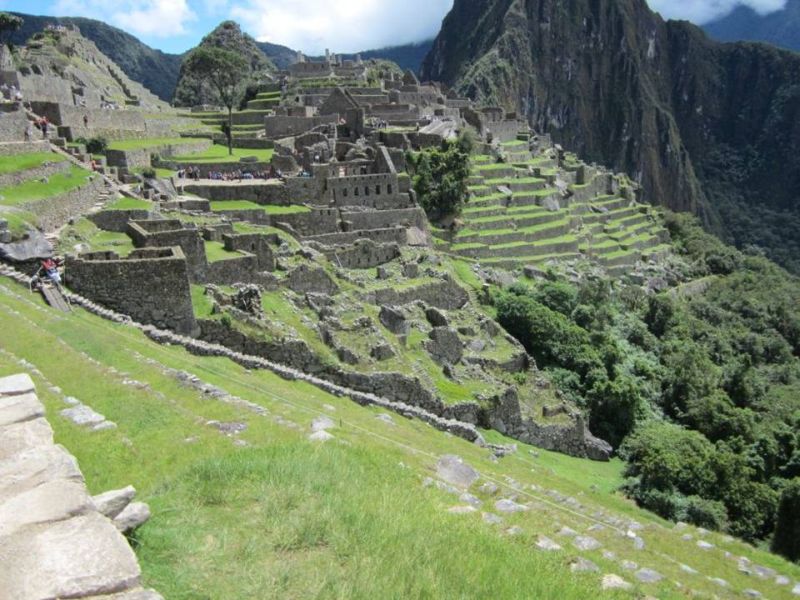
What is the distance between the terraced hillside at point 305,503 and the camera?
626 cm

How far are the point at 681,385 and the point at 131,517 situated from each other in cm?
3713

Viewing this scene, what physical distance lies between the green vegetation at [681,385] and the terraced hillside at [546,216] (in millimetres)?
5526

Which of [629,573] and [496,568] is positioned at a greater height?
[496,568]

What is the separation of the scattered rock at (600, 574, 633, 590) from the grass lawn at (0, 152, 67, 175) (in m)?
24.3

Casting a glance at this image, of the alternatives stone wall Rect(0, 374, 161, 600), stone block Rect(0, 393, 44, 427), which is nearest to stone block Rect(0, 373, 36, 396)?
stone block Rect(0, 393, 44, 427)

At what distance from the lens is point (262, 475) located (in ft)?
25.7

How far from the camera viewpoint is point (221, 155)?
154 ft

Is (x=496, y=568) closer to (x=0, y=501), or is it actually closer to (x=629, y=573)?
(x=629, y=573)

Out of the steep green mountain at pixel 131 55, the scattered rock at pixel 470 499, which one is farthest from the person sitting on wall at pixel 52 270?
the steep green mountain at pixel 131 55

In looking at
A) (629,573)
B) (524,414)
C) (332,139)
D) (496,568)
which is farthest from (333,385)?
(332,139)

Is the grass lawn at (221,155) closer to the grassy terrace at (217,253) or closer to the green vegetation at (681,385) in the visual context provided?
the grassy terrace at (217,253)

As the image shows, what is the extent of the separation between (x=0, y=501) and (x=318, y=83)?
235ft

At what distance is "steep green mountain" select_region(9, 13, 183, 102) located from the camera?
16488cm

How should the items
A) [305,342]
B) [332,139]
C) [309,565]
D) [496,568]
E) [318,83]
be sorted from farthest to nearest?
[318,83], [332,139], [305,342], [496,568], [309,565]
